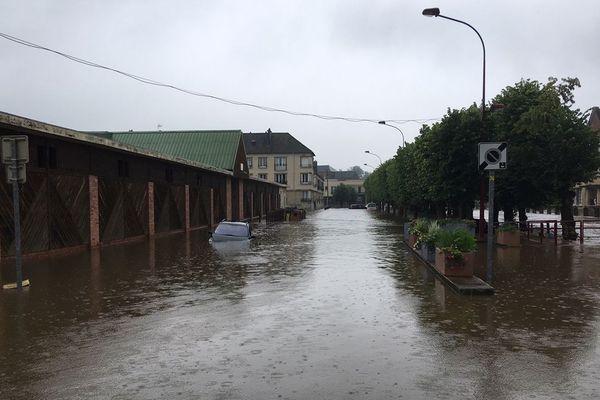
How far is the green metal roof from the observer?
47938mm

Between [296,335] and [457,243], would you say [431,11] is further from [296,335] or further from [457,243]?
[296,335]

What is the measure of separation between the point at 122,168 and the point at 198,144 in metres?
26.4

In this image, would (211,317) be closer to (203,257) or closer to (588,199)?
(203,257)

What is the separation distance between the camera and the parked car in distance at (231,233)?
23.0 metres

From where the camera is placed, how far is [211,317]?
8461 millimetres

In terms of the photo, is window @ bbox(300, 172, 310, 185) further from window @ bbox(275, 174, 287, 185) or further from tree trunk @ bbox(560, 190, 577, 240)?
tree trunk @ bbox(560, 190, 577, 240)

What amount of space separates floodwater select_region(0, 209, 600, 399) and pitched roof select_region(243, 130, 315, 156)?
3685 inches

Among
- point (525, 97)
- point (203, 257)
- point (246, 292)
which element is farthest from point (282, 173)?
point (246, 292)

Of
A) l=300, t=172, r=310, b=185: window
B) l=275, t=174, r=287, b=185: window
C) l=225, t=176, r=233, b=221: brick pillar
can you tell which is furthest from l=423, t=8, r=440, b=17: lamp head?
l=275, t=174, r=287, b=185: window

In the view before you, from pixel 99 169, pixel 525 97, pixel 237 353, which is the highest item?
pixel 525 97

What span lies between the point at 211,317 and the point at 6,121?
9.50 m

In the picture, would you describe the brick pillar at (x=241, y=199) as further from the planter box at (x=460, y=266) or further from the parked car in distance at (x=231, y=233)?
the planter box at (x=460, y=266)

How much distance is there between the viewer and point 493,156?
1135 centimetres

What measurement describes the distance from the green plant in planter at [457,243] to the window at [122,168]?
630 inches
